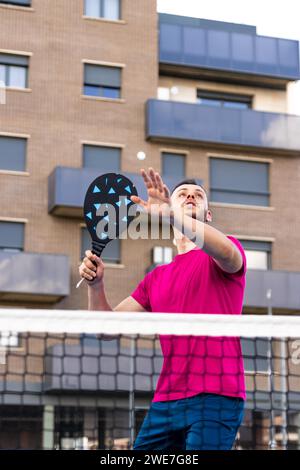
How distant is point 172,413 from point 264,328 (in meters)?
1.14

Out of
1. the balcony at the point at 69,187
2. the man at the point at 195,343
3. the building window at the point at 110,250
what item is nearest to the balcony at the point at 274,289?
the building window at the point at 110,250

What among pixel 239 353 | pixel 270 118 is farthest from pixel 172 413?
pixel 270 118

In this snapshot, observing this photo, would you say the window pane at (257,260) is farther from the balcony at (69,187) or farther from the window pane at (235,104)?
the window pane at (235,104)

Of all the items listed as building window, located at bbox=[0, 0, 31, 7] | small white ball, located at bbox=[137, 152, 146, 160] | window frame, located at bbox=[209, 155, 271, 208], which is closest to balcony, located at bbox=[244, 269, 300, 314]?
A: window frame, located at bbox=[209, 155, 271, 208]

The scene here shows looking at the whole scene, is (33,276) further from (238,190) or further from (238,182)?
(238,182)

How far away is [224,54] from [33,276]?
1254 centimetres

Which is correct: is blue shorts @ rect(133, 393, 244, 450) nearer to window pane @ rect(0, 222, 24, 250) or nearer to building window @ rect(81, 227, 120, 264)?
window pane @ rect(0, 222, 24, 250)

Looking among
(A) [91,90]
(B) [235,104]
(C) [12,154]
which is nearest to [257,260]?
(B) [235,104]

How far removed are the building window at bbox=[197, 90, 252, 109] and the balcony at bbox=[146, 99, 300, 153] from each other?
4.90 ft

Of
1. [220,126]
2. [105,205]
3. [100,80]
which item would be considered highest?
[100,80]

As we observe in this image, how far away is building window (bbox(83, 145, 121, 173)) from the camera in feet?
123

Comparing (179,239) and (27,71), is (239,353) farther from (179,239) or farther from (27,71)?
(27,71)

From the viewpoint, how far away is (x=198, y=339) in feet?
18.2

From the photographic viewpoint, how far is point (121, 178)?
19.5 ft
